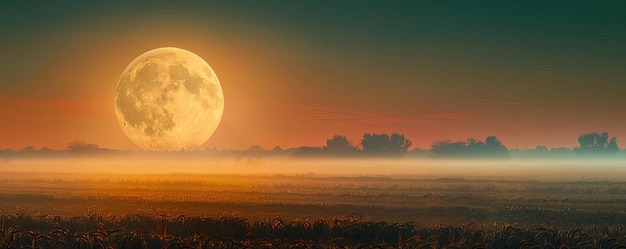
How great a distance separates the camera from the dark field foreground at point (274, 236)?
10.7m

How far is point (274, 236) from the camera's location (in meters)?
13.4

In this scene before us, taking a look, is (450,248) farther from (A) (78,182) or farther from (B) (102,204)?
(A) (78,182)

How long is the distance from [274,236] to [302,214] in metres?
10.5

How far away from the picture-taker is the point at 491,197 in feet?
119

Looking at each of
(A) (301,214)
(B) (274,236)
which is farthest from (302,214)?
(B) (274,236)

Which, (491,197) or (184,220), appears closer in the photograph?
(184,220)

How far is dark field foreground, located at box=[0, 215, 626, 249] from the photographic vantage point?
10.7m

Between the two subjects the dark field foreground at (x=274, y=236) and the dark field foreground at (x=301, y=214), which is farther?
the dark field foreground at (x=301, y=214)

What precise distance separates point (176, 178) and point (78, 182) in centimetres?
1270

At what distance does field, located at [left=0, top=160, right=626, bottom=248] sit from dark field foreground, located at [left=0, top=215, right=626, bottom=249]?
0.07 feet

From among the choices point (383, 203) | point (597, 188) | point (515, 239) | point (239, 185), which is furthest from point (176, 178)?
point (515, 239)

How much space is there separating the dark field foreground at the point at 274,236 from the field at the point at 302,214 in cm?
2

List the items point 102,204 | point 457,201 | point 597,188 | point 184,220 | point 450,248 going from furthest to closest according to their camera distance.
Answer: point 597,188 → point 457,201 → point 102,204 → point 184,220 → point 450,248

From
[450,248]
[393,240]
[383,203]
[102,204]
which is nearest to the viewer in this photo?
[450,248]
